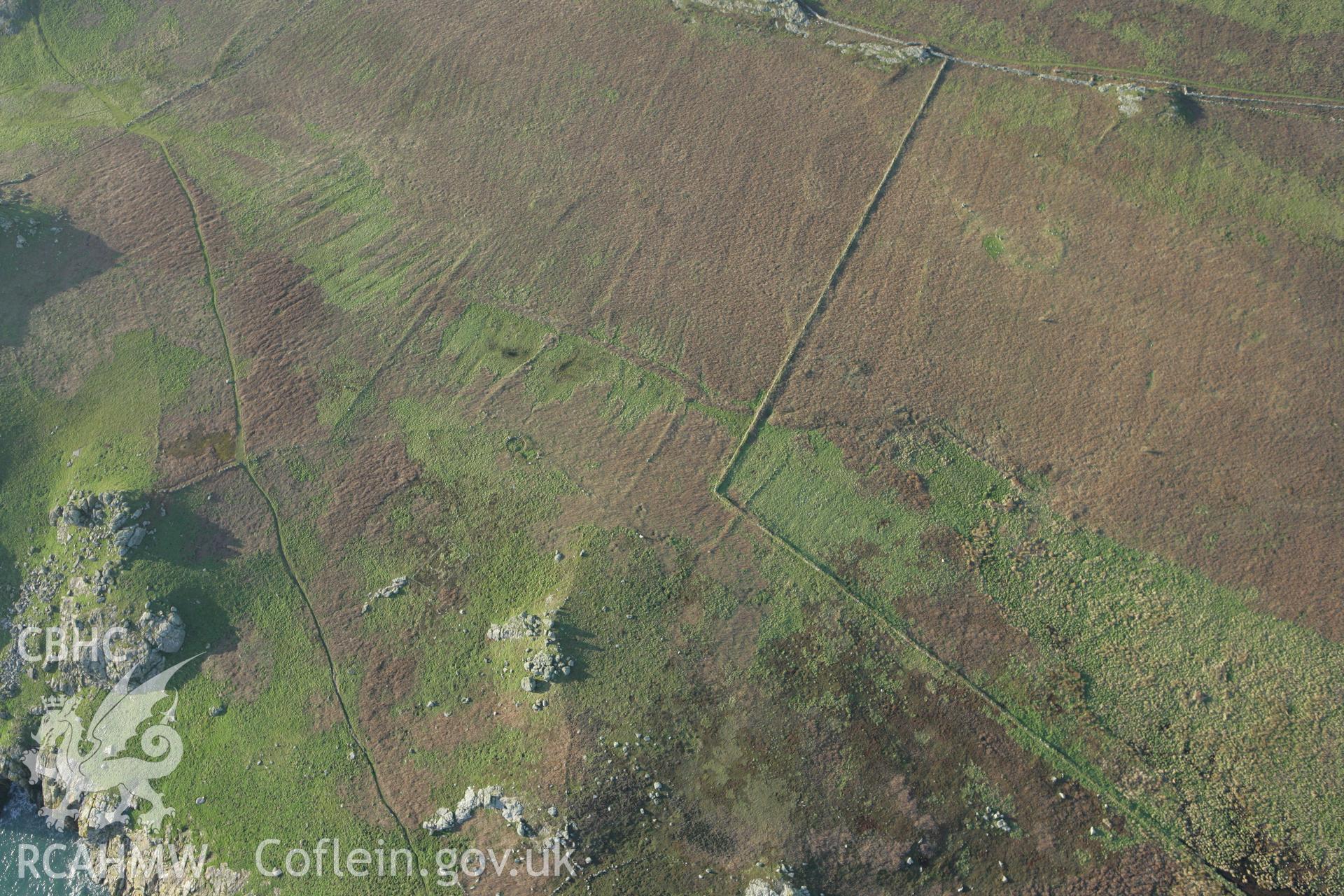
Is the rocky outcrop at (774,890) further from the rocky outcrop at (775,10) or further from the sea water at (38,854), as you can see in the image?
the rocky outcrop at (775,10)

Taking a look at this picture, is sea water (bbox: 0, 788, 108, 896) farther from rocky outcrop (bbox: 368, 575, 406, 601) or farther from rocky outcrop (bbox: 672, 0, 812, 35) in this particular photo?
rocky outcrop (bbox: 672, 0, 812, 35)

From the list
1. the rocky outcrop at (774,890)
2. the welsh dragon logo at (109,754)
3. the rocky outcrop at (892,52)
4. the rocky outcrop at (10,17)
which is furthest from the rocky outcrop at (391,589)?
the rocky outcrop at (10,17)

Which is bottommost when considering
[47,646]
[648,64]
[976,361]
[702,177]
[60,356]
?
[47,646]

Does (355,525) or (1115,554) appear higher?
(1115,554)

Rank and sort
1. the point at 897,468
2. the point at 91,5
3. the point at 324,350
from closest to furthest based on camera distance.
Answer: the point at 897,468 → the point at 324,350 → the point at 91,5

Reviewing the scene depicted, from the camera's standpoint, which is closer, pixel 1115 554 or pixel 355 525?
pixel 1115 554

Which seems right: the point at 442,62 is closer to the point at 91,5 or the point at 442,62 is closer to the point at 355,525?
the point at 91,5

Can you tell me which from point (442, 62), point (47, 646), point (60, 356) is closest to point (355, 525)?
point (47, 646)
